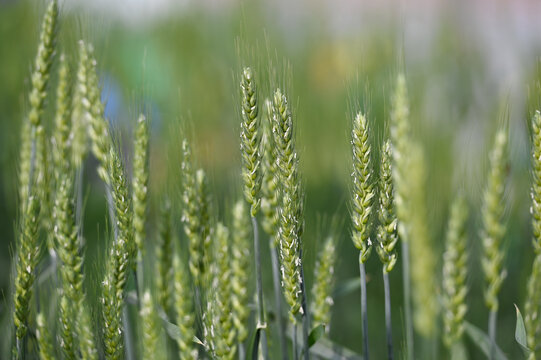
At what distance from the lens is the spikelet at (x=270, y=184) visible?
54cm

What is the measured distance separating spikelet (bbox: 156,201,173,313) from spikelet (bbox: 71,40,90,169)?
0.42ft

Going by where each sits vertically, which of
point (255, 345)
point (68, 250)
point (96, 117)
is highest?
point (96, 117)

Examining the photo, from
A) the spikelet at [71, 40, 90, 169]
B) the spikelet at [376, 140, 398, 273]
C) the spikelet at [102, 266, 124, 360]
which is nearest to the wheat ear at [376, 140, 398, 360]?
the spikelet at [376, 140, 398, 273]

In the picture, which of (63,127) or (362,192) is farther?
(63,127)

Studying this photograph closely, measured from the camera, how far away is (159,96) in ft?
6.11

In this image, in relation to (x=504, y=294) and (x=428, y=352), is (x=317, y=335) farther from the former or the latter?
(x=504, y=294)

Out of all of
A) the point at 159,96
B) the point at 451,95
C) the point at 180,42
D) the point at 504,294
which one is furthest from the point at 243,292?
the point at 159,96

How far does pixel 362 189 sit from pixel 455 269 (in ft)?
0.33

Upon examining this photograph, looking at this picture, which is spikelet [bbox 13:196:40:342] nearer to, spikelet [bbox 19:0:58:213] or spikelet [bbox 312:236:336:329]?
spikelet [bbox 19:0:58:213]

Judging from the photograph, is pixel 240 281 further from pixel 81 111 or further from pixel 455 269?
pixel 81 111

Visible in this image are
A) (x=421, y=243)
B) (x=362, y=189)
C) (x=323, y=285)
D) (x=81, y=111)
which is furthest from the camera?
(x=81, y=111)

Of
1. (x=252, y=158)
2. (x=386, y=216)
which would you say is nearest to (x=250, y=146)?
(x=252, y=158)

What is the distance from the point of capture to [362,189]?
1.67ft

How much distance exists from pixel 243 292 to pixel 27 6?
133cm
